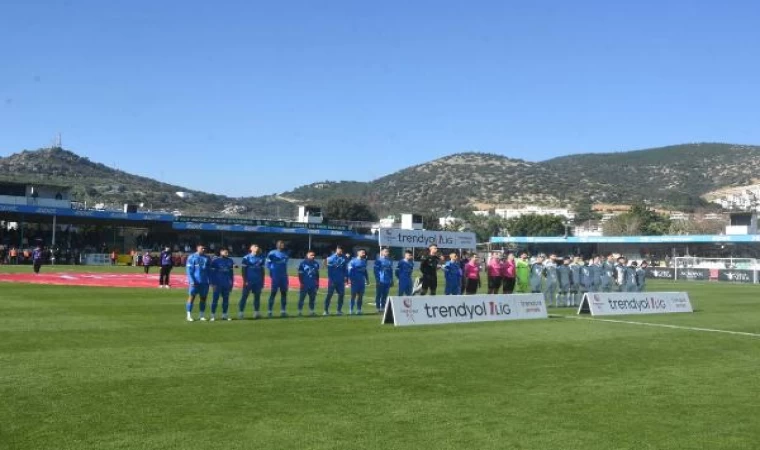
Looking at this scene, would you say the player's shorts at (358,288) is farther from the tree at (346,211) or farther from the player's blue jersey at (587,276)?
the tree at (346,211)

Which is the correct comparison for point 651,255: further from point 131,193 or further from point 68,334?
point 131,193

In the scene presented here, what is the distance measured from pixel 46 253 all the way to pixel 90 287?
96.5 ft

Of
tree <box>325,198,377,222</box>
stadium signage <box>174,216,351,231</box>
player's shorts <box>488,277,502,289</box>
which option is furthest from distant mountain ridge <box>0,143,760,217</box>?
player's shorts <box>488,277,502,289</box>

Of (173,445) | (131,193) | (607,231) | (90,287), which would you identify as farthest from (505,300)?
(131,193)

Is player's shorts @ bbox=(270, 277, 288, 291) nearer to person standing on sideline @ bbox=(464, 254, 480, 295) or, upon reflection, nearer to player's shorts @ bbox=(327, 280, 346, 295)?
player's shorts @ bbox=(327, 280, 346, 295)

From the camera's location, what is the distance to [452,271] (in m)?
23.1

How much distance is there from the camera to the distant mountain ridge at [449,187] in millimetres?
143175

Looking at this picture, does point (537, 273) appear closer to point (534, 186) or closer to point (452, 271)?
point (452, 271)

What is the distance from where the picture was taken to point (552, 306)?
25406mm

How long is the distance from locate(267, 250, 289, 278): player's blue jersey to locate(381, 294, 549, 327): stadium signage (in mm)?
3087

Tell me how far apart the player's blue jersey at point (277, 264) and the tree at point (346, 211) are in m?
97.0

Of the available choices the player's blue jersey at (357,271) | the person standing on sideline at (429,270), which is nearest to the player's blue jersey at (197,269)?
the player's blue jersey at (357,271)

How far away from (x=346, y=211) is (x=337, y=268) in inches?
3810

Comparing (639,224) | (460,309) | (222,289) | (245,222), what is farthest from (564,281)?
(639,224)
